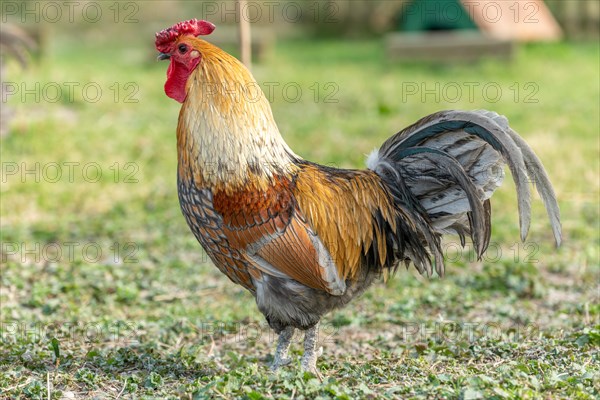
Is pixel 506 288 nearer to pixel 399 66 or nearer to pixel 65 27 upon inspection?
pixel 399 66

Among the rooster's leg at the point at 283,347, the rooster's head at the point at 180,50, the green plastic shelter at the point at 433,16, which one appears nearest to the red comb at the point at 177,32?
the rooster's head at the point at 180,50

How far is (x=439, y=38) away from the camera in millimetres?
15727

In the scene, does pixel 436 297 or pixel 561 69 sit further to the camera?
pixel 561 69

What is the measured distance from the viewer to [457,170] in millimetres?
3988

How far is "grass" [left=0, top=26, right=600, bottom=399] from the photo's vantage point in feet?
13.1

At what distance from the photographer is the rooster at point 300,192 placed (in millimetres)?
3887

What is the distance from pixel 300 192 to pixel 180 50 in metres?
1.00

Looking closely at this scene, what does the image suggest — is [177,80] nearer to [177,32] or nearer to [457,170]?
[177,32]

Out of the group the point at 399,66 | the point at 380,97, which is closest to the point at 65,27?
the point at 399,66

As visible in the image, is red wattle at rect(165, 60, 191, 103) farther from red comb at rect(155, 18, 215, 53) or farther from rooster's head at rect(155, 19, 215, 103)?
red comb at rect(155, 18, 215, 53)

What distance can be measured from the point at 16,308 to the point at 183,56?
2.54m

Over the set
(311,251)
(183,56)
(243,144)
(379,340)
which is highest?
(183,56)

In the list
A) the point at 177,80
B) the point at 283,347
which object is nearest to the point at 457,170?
the point at 283,347

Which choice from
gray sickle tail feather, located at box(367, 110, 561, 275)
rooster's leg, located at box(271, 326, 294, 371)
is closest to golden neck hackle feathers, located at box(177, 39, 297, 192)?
gray sickle tail feather, located at box(367, 110, 561, 275)
